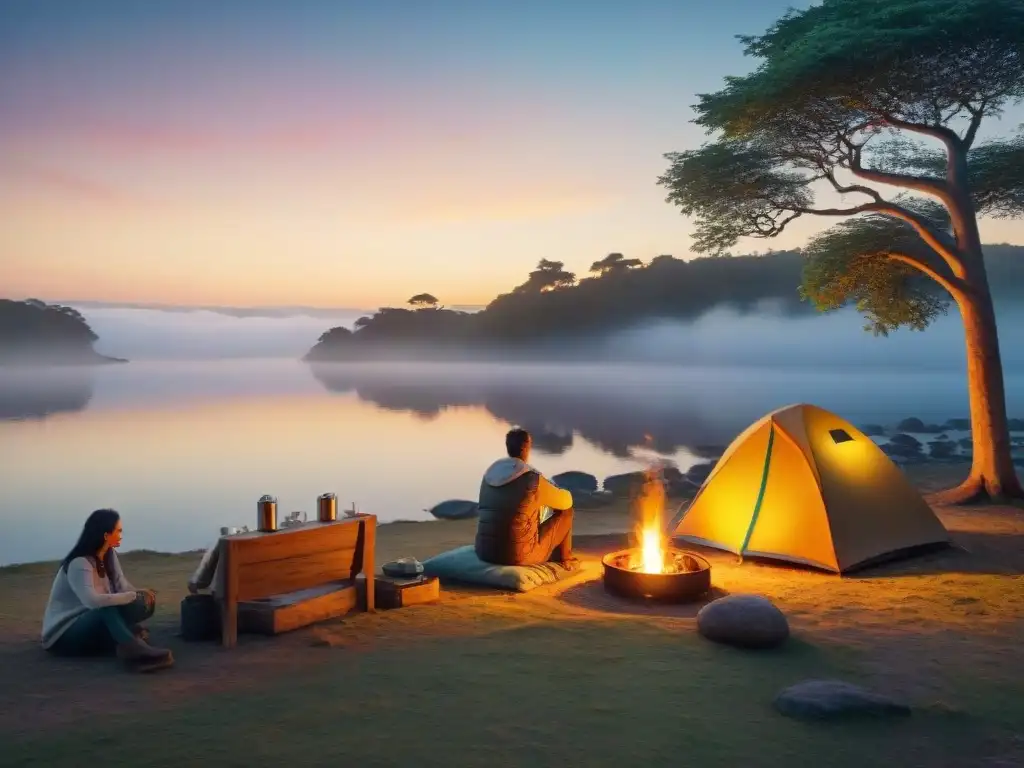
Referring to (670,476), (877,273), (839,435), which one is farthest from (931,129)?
(670,476)

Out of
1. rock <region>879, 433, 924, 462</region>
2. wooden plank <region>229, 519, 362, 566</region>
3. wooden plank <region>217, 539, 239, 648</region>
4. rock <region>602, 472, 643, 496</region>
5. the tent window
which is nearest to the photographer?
wooden plank <region>217, 539, 239, 648</region>

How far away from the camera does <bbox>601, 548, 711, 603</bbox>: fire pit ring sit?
759 centimetres

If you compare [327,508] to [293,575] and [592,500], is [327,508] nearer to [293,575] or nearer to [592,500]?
[293,575]

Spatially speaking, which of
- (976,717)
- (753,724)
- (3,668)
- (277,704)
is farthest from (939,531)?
(3,668)

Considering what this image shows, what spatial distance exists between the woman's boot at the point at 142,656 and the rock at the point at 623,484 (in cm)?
1211

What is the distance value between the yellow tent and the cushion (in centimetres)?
228

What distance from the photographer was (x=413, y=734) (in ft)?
15.2

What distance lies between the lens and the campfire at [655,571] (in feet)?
24.9

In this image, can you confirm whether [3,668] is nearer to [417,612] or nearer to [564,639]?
[417,612]

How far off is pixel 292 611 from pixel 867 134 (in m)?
12.9

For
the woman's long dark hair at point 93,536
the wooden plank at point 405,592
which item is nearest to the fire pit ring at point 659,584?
the wooden plank at point 405,592

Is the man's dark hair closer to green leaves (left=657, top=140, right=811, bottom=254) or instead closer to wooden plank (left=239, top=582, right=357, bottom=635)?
wooden plank (left=239, top=582, right=357, bottom=635)

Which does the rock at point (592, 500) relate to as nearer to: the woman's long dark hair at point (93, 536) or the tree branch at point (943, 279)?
the tree branch at point (943, 279)

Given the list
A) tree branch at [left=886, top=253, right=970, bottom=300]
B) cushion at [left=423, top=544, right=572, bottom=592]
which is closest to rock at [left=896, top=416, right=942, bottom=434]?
tree branch at [left=886, top=253, right=970, bottom=300]
